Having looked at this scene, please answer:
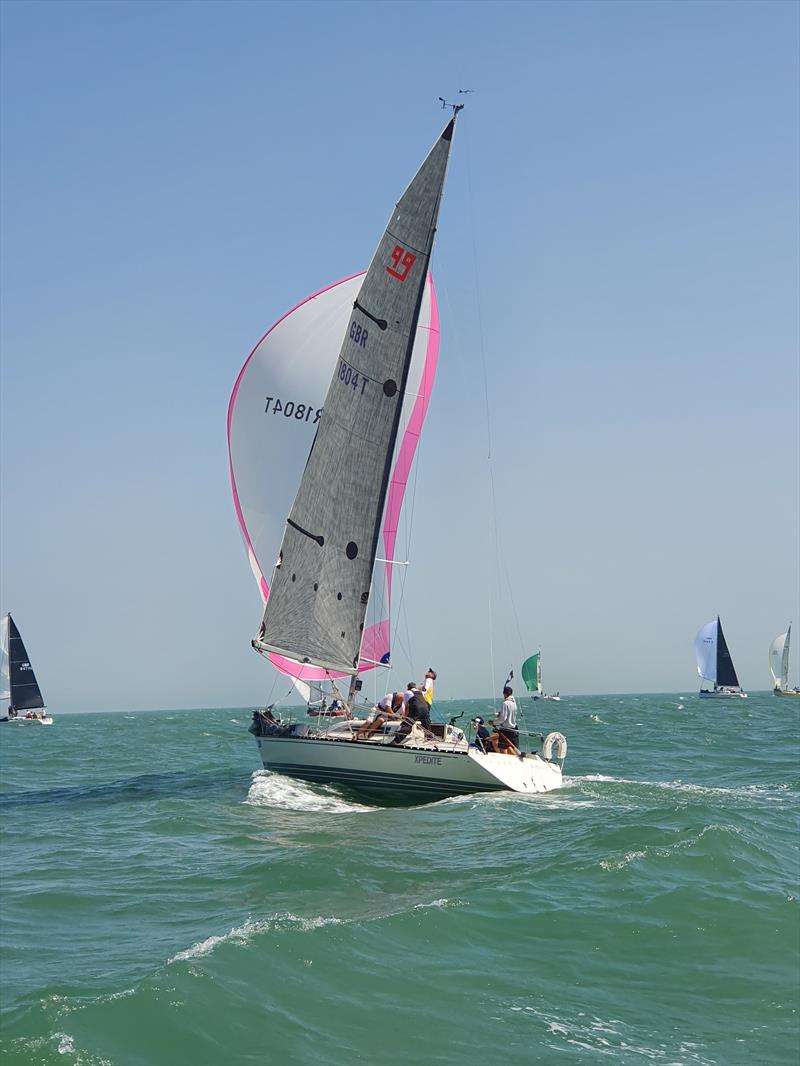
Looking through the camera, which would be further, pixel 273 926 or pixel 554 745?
pixel 554 745

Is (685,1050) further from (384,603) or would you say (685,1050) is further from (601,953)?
(384,603)

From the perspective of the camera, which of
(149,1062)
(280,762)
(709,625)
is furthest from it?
(709,625)

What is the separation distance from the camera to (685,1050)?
326 inches

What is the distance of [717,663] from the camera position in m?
104

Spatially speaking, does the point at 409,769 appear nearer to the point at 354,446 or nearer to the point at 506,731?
the point at 506,731

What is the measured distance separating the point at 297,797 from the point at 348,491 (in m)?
6.65

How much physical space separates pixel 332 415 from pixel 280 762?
7.22 metres

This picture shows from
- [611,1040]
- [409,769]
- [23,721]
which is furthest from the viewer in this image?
[23,721]

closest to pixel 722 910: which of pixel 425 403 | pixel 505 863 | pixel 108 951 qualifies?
pixel 505 863

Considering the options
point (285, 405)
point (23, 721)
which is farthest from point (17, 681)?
point (285, 405)

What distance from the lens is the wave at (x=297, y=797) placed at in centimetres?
1942

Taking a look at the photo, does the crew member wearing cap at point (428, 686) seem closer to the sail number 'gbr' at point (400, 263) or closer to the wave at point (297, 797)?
the wave at point (297, 797)

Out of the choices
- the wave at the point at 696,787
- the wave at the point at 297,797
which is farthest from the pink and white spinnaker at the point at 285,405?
the wave at the point at 696,787

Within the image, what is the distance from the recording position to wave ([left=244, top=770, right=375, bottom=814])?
19.4 meters
